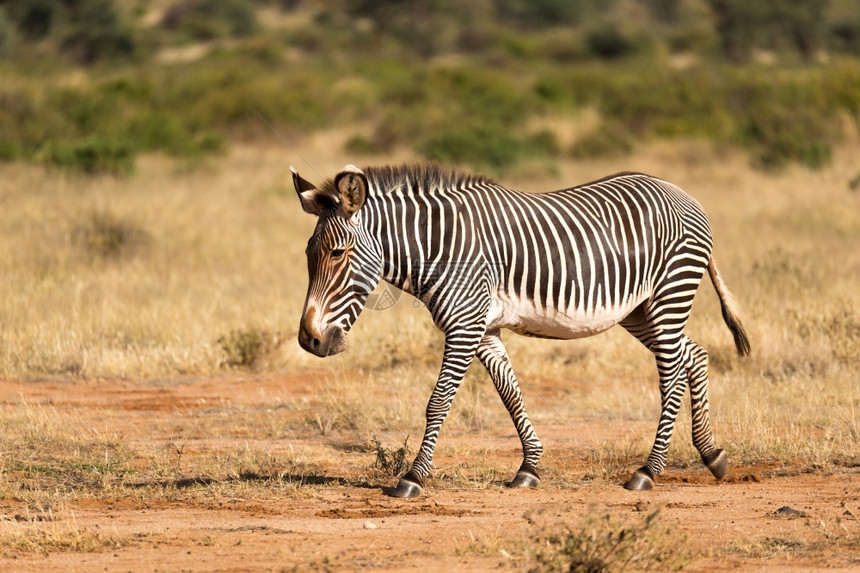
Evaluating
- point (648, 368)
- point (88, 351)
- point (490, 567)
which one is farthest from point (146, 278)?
point (490, 567)

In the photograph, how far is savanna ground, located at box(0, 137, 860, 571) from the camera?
532 cm

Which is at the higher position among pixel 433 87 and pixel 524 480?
pixel 524 480

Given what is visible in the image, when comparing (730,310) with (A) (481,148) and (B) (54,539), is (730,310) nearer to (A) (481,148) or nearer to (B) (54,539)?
(B) (54,539)

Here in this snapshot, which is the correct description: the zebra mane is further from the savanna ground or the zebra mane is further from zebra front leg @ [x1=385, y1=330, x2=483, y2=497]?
the savanna ground

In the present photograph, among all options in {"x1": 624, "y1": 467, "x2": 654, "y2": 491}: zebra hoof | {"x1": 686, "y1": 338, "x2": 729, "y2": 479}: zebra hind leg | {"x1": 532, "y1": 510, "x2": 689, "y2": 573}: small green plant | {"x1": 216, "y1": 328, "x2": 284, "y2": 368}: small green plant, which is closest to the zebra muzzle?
{"x1": 532, "y1": 510, "x2": 689, "y2": 573}: small green plant

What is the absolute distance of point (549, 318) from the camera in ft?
21.6

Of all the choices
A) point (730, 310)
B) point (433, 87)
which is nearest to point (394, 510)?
point (730, 310)

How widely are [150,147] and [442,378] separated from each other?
1919 centimetres

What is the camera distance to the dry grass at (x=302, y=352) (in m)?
7.45

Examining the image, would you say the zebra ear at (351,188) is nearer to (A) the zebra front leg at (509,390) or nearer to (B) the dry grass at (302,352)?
(A) the zebra front leg at (509,390)

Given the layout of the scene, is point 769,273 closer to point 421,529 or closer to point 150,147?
point 421,529

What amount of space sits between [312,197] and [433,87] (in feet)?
98.6

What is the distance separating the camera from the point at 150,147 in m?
24.3

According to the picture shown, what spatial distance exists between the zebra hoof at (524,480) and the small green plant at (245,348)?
4.08 meters
